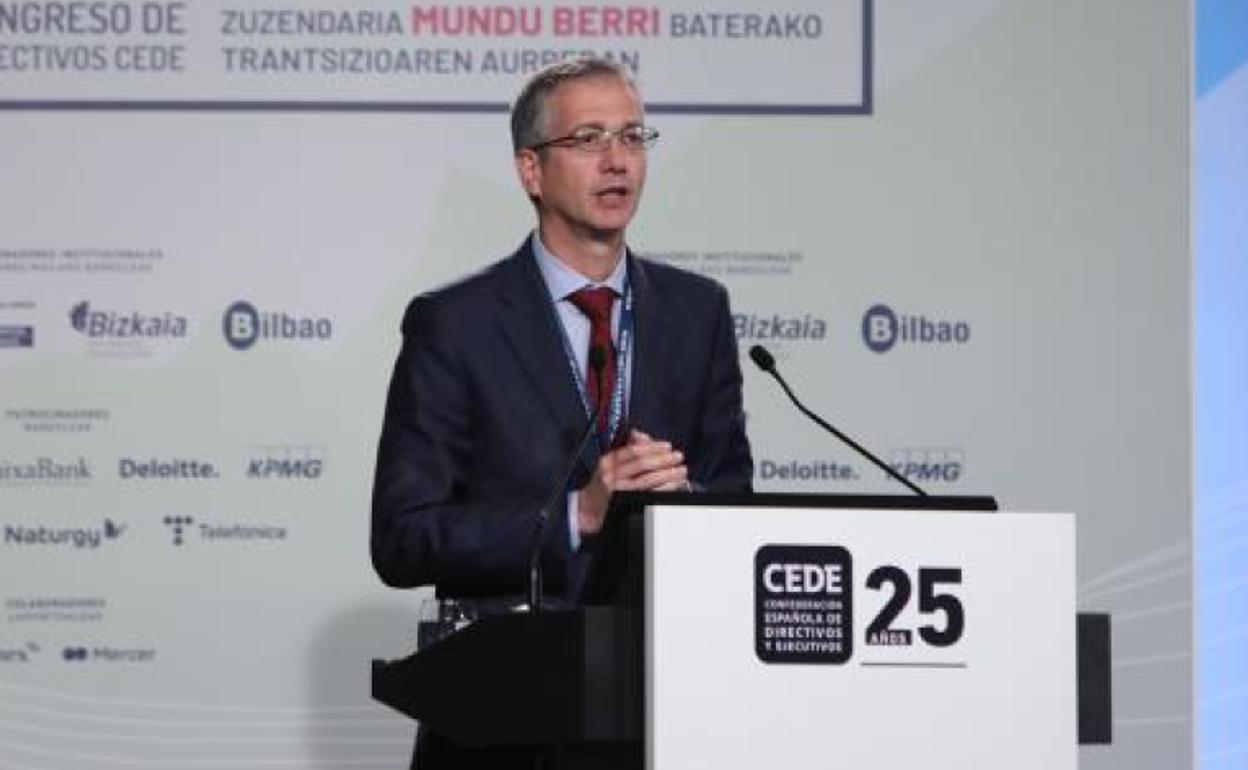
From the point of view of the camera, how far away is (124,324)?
239 inches

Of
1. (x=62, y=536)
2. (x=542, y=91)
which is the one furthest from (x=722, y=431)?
(x=62, y=536)

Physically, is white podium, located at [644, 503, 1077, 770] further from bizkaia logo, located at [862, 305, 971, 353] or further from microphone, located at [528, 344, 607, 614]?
bizkaia logo, located at [862, 305, 971, 353]

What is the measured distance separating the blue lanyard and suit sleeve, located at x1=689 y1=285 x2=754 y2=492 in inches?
7.0

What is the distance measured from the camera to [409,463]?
397cm

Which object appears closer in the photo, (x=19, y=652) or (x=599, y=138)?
(x=599, y=138)

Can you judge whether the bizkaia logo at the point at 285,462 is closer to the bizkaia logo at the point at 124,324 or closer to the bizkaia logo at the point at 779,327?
the bizkaia logo at the point at 124,324

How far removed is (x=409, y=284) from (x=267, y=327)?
0.38m

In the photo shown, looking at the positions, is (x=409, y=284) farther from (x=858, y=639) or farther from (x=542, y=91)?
(x=858, y=639)

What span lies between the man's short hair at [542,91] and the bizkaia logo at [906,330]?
2114 mm

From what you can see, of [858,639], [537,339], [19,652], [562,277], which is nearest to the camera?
[858,639]

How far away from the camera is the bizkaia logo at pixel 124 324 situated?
6.05 metres

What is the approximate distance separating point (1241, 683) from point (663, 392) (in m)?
2.61

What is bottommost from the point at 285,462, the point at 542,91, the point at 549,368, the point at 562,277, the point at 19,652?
the point at 19,652

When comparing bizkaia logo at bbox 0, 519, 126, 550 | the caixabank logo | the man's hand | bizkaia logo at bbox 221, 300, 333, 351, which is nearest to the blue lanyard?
the man's hand
